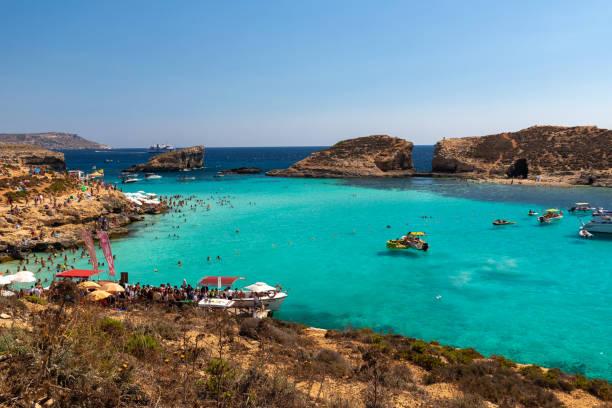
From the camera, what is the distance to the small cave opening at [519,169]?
8775 cm

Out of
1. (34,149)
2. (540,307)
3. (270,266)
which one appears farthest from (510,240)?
(34,149)

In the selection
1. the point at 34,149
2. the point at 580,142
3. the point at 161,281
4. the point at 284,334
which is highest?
the point at 580,142

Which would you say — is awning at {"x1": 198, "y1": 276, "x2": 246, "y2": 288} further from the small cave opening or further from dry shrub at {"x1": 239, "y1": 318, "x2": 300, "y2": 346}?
the small cave opening

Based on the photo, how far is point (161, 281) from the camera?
933 inches

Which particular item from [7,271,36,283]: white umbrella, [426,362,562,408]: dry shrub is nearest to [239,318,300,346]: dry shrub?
[426,362,562,408]: dry shrub

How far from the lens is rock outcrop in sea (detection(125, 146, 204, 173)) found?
116m

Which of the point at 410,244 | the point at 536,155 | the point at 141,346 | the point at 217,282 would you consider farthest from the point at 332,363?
the point at 536,155

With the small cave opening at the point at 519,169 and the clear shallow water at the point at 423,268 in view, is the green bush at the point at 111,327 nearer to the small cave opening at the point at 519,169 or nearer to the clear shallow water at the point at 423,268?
the clear shallow water at the point at 423,268

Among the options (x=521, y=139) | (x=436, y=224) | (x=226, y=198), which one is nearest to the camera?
(x=436, y=224)

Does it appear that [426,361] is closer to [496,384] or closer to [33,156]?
[496,384]

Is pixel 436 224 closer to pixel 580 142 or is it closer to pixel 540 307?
pixel 540 307

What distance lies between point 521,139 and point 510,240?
84764 millimetres

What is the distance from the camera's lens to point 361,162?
104125 mm

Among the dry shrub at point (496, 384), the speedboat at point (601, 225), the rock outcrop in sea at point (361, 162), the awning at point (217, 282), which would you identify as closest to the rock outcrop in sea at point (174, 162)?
the rock outcrop in sea at point (361, 162)
